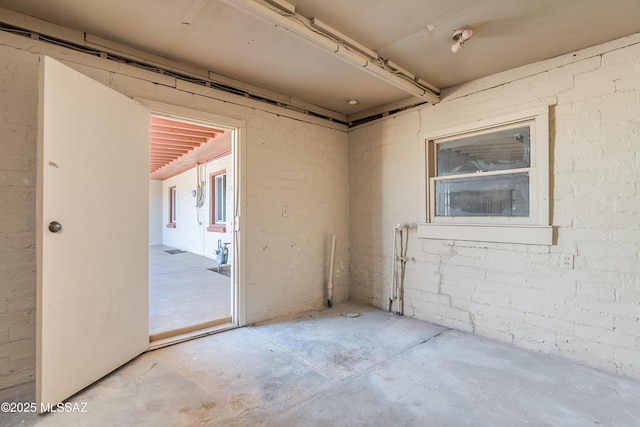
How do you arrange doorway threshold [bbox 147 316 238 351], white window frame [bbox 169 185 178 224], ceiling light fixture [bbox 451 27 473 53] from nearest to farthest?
1. ceiling light fixture [bbox 451 27 473 53]
2. doorway threshold [bbox 147 316 238 351]
3. white window frame [bbox 169 185 178 224]

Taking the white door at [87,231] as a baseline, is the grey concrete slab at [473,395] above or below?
below

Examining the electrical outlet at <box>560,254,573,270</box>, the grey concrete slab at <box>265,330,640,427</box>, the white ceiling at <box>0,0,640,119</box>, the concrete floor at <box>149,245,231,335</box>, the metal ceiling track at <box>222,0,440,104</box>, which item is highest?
the white ceiling at <box>0,0,640,119</box>

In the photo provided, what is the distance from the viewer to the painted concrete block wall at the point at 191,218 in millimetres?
7383

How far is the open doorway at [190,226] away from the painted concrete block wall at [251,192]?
0.25 metres

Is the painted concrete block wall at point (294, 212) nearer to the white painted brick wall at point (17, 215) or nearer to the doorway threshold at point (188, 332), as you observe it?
the doorway threshold at point (188, 332)

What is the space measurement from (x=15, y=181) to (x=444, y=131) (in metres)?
3.62

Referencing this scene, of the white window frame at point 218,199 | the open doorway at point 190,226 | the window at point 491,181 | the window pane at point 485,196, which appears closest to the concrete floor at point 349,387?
the open doorway at point 190,226

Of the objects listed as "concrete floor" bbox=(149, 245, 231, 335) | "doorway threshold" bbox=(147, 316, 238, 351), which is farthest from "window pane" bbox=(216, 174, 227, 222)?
"doorway threshold" bbox=(147, 316, 238, 351)

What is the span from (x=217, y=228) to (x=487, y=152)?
5918 millimetres

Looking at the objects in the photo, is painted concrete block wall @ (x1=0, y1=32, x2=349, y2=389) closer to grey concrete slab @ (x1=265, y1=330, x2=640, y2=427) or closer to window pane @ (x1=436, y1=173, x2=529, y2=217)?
window pane @ (x1=436, y1=173, x2=529, y2=217)

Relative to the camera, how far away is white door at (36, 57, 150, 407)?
180 cm

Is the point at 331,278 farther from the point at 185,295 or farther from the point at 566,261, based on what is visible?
the point at 566,261

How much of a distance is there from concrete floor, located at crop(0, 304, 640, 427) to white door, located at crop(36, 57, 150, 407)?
0.77ft

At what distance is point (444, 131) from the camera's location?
324 centimetres
